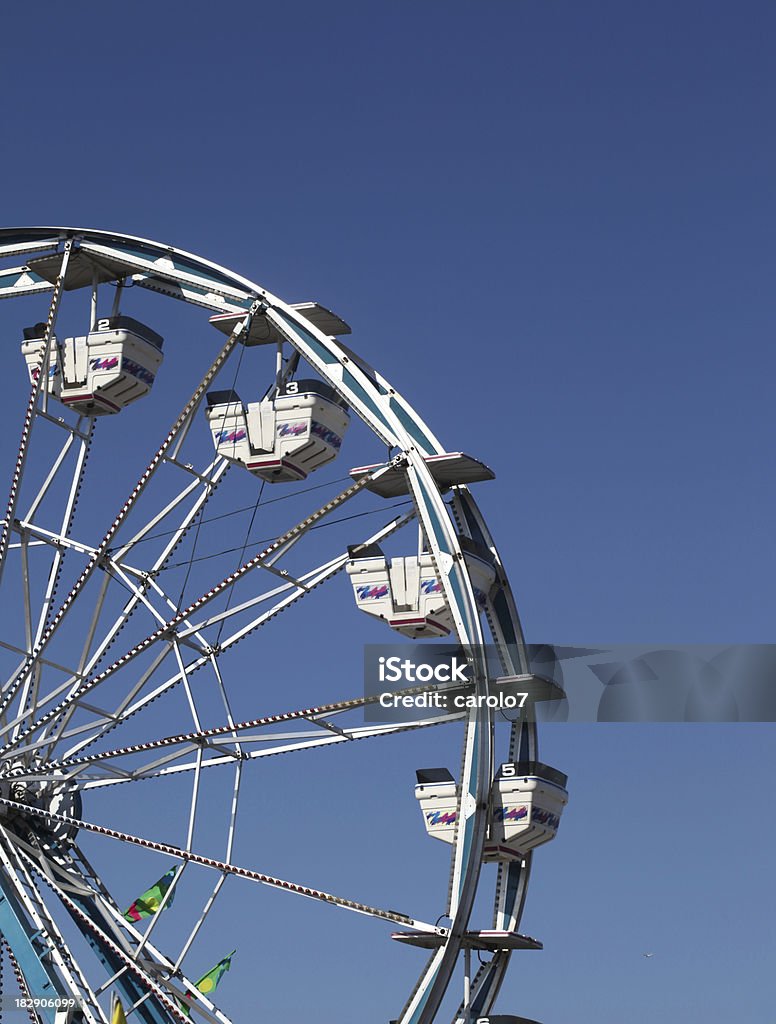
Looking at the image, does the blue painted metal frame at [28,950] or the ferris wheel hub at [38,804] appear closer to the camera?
the blue painted metal frame at [28,950]

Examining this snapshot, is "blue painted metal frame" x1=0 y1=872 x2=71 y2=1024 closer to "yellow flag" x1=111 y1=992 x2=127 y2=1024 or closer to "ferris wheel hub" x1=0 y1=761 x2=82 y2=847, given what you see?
"yellow flag" x1=111 y1=992 x2=127 y2=1024

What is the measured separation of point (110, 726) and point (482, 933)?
619 centimetres

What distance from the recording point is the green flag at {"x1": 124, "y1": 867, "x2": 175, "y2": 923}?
96.9 feet

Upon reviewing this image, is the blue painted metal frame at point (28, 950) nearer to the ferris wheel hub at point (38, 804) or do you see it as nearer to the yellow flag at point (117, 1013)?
the yellow flag at point (117, 1013)

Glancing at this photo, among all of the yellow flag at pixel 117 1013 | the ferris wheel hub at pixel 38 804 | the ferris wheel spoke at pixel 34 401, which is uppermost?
the ferris wheel spoke at pixel 34 401

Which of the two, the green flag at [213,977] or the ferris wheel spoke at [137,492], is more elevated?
the ferris wheel spoke at [137,492]

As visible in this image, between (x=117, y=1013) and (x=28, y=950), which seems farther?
(x=28, y=950)

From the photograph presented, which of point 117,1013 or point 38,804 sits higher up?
point 38,804

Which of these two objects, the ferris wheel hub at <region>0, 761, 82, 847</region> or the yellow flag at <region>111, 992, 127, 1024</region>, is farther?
the ferris wheel hub at <region>0, 761, 82, 847</region>

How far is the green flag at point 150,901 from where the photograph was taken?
29.5 meters

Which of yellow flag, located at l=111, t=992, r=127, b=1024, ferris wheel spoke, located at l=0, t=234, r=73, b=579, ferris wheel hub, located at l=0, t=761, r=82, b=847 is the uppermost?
ferris wheel spoke, located at l=0, t=234, r=73, b=579

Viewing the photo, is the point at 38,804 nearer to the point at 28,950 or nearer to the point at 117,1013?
the point at 28,950

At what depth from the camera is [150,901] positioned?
2986 cm

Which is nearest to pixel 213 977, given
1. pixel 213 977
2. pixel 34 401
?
pixel 213 977
